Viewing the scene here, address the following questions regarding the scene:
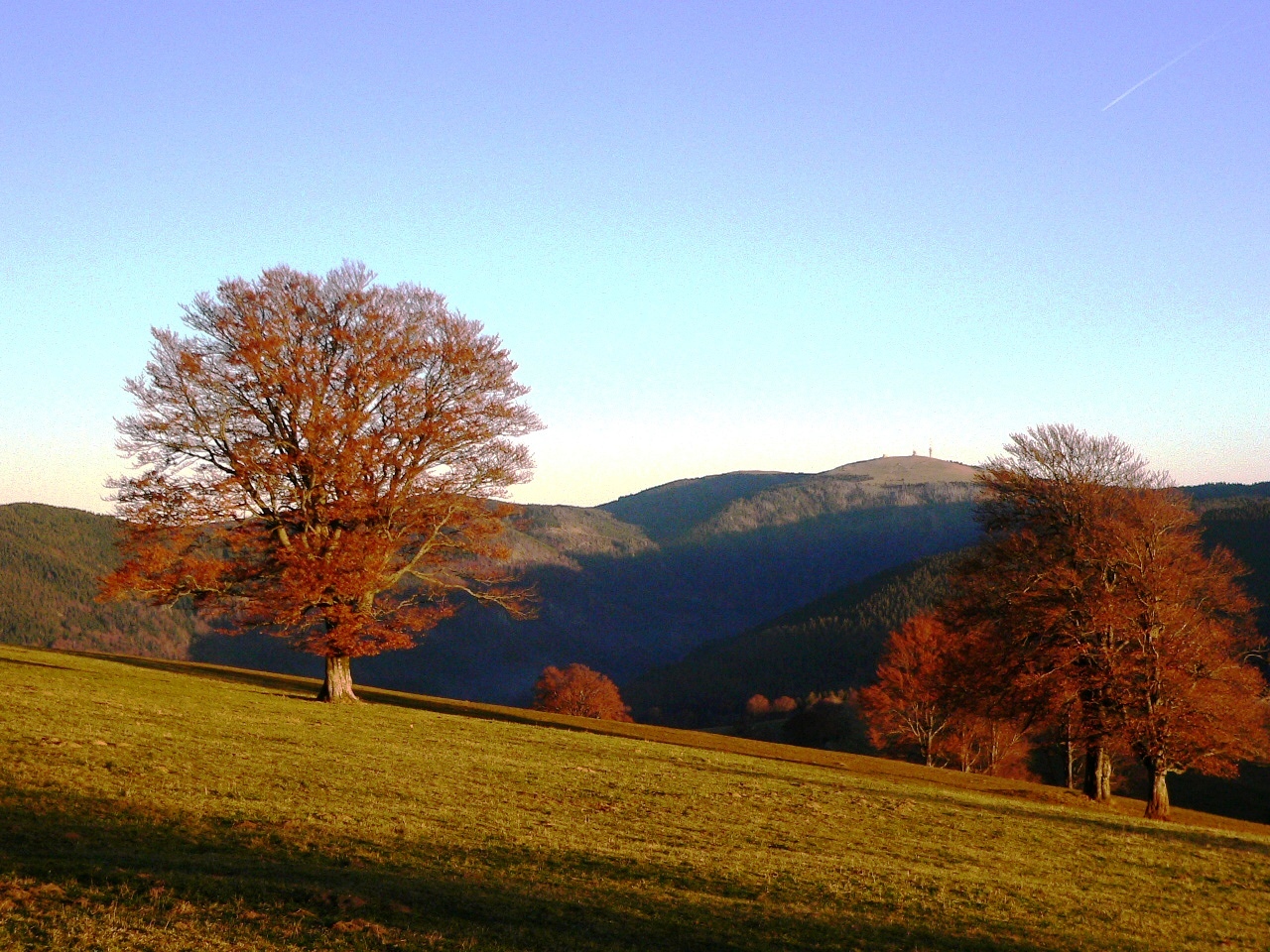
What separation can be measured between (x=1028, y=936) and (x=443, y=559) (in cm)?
2552

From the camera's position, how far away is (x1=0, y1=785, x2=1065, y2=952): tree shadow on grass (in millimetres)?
9812

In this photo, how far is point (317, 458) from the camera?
31047mm

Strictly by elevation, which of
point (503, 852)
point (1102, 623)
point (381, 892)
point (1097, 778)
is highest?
point (1102, 623)

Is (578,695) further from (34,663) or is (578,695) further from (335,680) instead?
(34,663)

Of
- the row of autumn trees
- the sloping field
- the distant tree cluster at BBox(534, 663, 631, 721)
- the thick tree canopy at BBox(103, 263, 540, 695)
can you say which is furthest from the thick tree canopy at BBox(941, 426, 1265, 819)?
the distant tree cluster at BBox(534, 663, 631, 721)

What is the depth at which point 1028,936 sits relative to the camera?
44.0 ft

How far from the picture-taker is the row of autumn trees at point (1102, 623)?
104 ft

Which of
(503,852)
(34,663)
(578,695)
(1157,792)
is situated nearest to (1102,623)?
(1157,792)

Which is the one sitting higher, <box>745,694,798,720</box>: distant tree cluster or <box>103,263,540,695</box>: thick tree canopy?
<box>103,263,540,695</box>: thick tree canopy

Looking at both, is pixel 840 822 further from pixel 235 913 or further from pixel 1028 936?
pixel 235 913

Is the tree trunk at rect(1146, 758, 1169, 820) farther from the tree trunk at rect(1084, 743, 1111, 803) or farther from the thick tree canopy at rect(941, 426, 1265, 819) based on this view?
the tree trunk at rect(1084, 743, 1111, 803)

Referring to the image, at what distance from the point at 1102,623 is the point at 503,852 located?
2477 cm

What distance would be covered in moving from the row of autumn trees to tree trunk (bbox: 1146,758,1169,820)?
6cm

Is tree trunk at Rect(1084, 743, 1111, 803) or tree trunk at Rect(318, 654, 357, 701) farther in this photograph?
tree trunk at Rect(1084, 743, 1111, 803)
